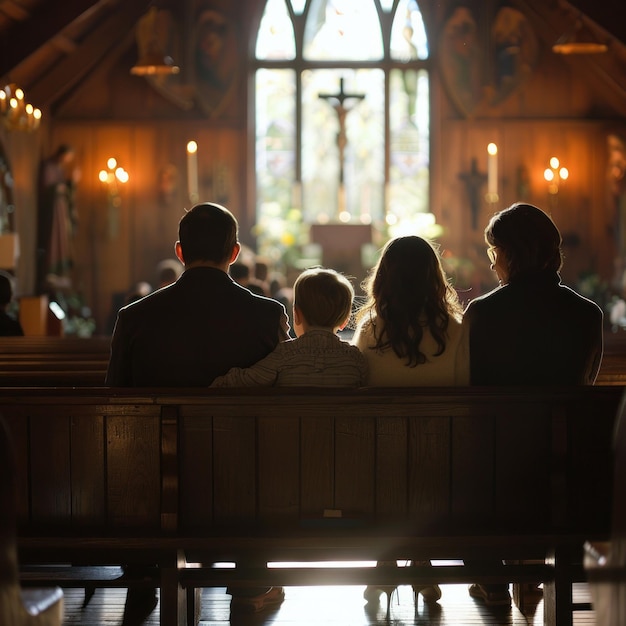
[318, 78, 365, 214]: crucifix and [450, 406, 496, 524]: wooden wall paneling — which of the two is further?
[318, 78, 365, 214]: crucifix

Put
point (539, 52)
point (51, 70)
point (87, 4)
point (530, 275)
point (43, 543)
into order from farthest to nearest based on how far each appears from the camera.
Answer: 1. point (539, 52)
2. point (51, 70)
3. point (87, 4)
4. point (530, 275)
5. point (43, 543)

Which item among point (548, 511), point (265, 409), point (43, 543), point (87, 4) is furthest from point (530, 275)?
point (87, 4)

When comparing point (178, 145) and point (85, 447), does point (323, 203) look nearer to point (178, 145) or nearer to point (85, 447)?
point (178, 145)

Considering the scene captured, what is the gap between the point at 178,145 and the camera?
11711 mm

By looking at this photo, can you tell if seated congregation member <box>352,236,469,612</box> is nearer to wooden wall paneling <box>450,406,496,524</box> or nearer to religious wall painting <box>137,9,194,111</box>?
wooden wall paneling <box>450,406,496,524</box>

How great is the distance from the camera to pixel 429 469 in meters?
2.74

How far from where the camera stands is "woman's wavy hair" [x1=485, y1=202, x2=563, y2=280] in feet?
9.61

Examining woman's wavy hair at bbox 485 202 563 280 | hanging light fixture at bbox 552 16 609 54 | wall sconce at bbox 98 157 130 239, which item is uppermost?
hanging light fixture at bbox 552 16 609 54

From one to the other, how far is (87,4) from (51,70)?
2012 millimetres

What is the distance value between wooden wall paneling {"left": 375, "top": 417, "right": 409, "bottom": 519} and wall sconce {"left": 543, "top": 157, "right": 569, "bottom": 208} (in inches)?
347

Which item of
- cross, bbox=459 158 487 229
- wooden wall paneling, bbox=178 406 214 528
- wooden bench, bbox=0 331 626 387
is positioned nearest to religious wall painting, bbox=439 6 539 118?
cross, bbox=459 158 487 229

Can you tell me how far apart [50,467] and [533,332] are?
1.38 m

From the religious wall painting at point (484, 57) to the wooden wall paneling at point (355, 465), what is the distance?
9.32m

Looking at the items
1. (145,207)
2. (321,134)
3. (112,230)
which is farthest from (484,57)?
(112,230)
